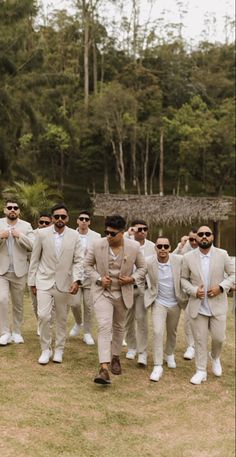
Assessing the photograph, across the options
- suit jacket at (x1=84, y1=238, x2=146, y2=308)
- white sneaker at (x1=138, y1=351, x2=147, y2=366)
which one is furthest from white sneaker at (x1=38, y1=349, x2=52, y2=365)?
white sneaker at (x1=138, y1=351, x2=147, y2=366)

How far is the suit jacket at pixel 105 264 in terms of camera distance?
5.38 meters

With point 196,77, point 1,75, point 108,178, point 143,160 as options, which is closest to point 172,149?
point 143,160

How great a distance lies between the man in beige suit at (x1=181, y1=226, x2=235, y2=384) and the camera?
Answer: 559 centimetres

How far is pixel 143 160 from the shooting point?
4056cm

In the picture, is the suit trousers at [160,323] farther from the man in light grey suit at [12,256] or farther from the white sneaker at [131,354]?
the man in light grey suit at [12,256]

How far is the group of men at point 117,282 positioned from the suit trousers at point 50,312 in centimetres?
1

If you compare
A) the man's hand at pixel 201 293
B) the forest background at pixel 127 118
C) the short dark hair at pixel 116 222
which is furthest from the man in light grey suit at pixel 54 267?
the forest background at pixel 127 118

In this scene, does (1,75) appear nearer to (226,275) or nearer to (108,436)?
(226,275)

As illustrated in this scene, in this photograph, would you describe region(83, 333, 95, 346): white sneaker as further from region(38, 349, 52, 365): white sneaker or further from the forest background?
the forest background

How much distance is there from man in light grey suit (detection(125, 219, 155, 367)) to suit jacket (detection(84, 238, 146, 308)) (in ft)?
1.93

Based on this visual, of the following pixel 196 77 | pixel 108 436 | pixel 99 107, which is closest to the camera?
pixel 108 436

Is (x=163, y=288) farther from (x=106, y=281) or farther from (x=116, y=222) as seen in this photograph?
(x=116, y=222)

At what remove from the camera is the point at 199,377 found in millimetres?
5723

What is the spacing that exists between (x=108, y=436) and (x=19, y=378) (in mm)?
1270
